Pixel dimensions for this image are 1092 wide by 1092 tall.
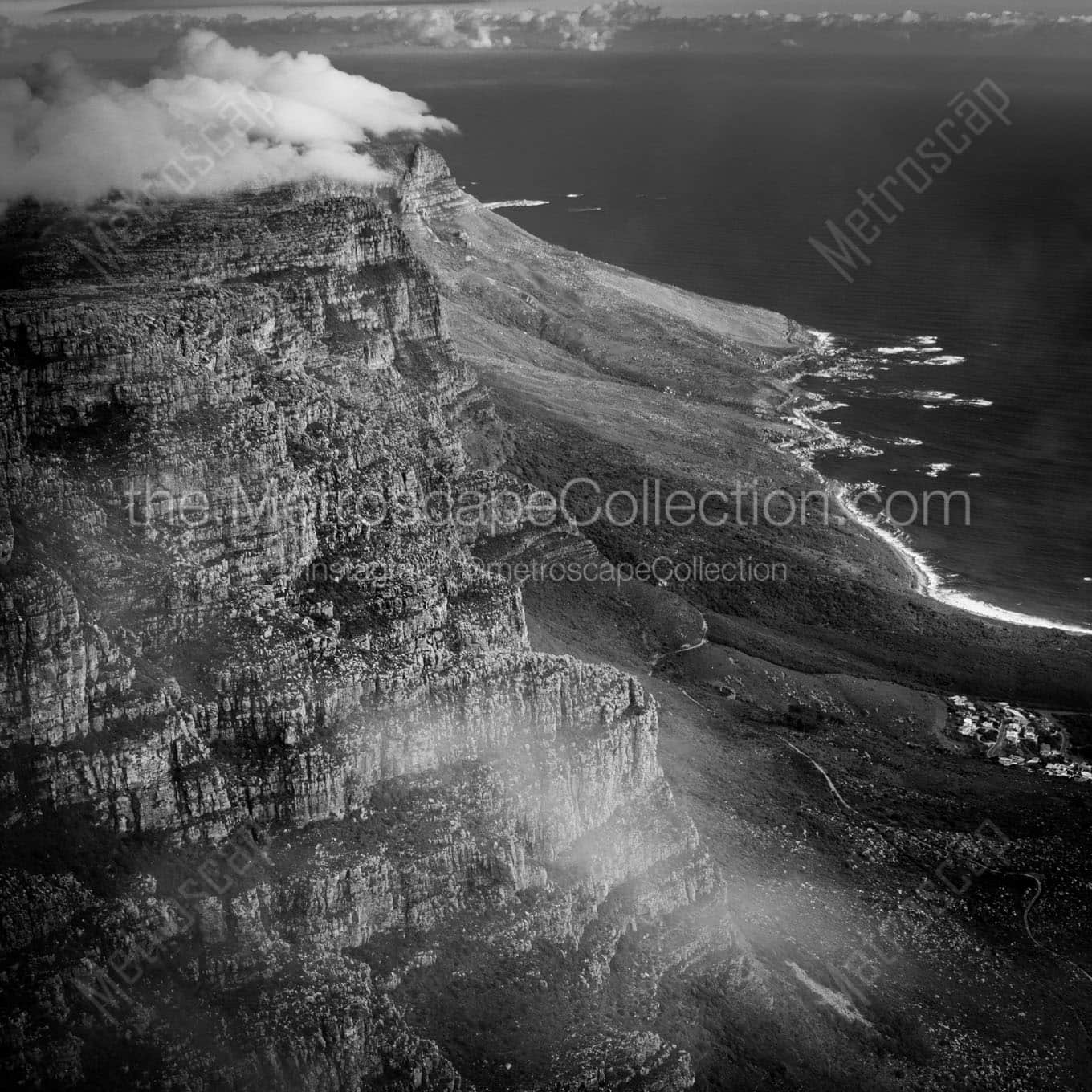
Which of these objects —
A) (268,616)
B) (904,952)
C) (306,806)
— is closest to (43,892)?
(306,806)

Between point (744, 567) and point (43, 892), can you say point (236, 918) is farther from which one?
point (744, 567)

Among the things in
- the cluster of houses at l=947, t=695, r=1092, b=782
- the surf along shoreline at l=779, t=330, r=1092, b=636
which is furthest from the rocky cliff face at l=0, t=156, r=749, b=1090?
the surf along shoreline at l=779, t=330, r=1092, b=636

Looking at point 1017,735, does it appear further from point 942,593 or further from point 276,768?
point 276,768

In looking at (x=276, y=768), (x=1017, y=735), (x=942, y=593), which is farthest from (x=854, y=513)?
(x=276, y=768)

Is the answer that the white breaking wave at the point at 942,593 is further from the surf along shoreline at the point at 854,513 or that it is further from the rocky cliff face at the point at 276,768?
the rocky cliff face at the point at 276,768

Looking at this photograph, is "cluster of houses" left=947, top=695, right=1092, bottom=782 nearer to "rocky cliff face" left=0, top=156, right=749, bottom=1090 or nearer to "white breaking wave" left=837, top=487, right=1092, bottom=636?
"white breaking wave" left=837, top=487, right=1092, bottom=636

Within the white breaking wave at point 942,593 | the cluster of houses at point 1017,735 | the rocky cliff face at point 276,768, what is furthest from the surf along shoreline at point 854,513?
the rocky cliff face at point 276,768
